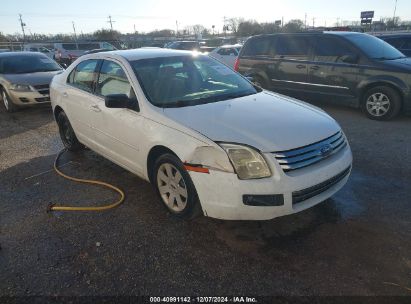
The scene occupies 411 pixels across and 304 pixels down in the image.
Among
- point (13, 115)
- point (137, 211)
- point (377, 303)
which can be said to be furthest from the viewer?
point (13, 115)

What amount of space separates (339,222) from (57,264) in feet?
8.63

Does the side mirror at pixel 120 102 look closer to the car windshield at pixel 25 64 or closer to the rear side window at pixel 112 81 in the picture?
the rear side window at pixel 112 81

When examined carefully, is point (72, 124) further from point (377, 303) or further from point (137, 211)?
point (377, 303)

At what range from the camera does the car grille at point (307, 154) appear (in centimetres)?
280

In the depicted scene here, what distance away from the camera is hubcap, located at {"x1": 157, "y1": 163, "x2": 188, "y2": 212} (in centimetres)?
329

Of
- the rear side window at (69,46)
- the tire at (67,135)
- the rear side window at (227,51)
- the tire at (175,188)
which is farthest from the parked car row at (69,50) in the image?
the tire at (175,188)

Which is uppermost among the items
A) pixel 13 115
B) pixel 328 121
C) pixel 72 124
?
pixel 328 121

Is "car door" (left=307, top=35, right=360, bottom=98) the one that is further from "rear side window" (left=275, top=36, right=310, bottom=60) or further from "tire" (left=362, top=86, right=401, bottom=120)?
"tire" (left=362, top=86, right=401, bottom=120)

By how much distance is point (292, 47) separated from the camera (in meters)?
8.08

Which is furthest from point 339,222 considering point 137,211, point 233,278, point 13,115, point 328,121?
point 13,115

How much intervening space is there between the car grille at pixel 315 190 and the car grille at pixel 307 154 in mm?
208

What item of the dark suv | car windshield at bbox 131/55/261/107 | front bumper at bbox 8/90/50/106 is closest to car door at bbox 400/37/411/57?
the dark suv

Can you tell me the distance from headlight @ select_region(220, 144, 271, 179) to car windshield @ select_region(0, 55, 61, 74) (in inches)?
333

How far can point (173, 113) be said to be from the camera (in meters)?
3.30
